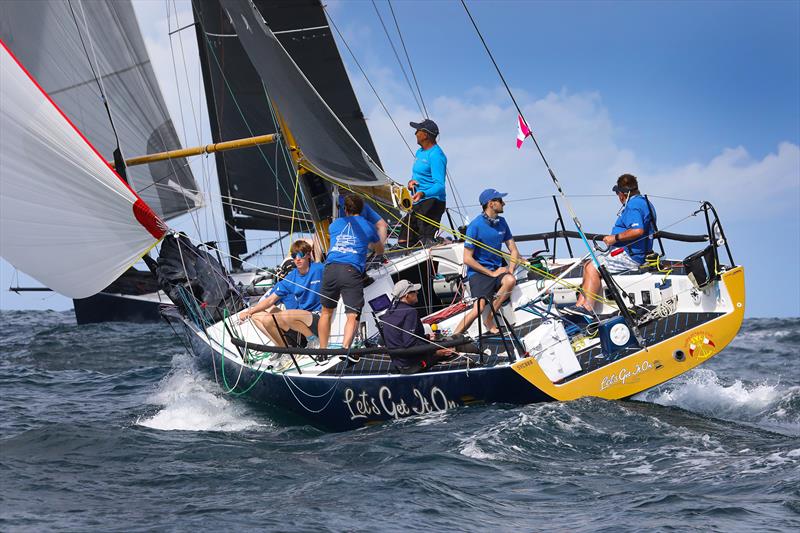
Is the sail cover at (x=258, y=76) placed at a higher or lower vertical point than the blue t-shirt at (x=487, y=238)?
higher

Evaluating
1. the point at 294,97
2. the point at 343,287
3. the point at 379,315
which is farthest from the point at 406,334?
the point at 294,97

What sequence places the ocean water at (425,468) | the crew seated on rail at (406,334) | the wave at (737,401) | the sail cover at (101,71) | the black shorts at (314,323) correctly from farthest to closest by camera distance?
1. the sail cover at (101,71)
2. the black shorts at (314,323)
3. the wave at (737,401)
4. the crew seated on rail at (406,334)
5. the ocean water at (425,468)

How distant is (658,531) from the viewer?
5238 mm

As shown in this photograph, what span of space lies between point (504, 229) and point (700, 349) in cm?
218

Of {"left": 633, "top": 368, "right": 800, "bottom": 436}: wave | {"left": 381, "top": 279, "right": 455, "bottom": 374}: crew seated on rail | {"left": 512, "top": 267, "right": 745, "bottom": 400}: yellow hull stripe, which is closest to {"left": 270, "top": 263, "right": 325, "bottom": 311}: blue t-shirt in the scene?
{"left": 381, "top": 279, "right": 455, "bottom": 374}: crew seated on rail

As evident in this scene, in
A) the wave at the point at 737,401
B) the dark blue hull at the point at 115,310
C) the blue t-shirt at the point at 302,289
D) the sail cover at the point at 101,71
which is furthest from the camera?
the dark blue hull at the point at 115,310

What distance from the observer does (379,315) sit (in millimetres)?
8219

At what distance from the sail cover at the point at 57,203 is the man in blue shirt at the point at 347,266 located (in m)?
1.77

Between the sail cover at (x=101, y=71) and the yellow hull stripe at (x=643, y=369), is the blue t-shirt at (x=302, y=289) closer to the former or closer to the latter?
the yellow hull stripe at (x=643, y=369)

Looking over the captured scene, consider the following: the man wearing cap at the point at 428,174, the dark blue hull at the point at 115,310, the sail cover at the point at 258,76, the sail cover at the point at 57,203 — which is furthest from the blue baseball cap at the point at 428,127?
the dark blue hull at the point at 115,310

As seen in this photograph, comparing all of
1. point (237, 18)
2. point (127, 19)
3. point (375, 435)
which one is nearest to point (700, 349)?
point (375, 435)

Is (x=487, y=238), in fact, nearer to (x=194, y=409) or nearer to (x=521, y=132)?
(x=521, y=132)

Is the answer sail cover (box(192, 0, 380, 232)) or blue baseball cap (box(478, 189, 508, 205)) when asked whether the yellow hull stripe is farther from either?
sail cover (box(192, 0, 380, 232))

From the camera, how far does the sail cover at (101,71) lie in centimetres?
1405
